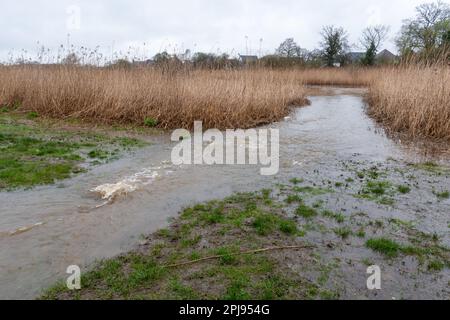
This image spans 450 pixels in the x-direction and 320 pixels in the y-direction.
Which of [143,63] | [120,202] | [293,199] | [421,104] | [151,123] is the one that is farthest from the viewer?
[143,63]

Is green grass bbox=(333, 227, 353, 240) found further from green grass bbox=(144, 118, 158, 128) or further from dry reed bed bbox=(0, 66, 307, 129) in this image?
green grass bbox=(144, 118, 158, 128)

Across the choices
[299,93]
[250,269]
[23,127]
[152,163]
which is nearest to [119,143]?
[152,163]

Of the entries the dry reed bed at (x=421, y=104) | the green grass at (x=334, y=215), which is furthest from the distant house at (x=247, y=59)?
the green grass at (x=334, y=215)

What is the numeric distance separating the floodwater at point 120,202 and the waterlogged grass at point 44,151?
351mm

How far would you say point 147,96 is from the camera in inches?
394

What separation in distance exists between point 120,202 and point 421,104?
8.00 meters

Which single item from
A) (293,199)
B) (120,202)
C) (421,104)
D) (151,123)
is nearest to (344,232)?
(293,199)

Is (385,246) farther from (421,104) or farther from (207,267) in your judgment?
(421,104)

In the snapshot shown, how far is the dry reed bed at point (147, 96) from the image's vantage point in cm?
980

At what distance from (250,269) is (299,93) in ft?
46.4

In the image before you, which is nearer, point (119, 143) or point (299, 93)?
point (119, 143)

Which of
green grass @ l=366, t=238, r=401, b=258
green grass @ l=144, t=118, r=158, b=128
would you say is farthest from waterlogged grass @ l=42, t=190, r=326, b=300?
green grass @ l=144, t=118, r=158, b=128
